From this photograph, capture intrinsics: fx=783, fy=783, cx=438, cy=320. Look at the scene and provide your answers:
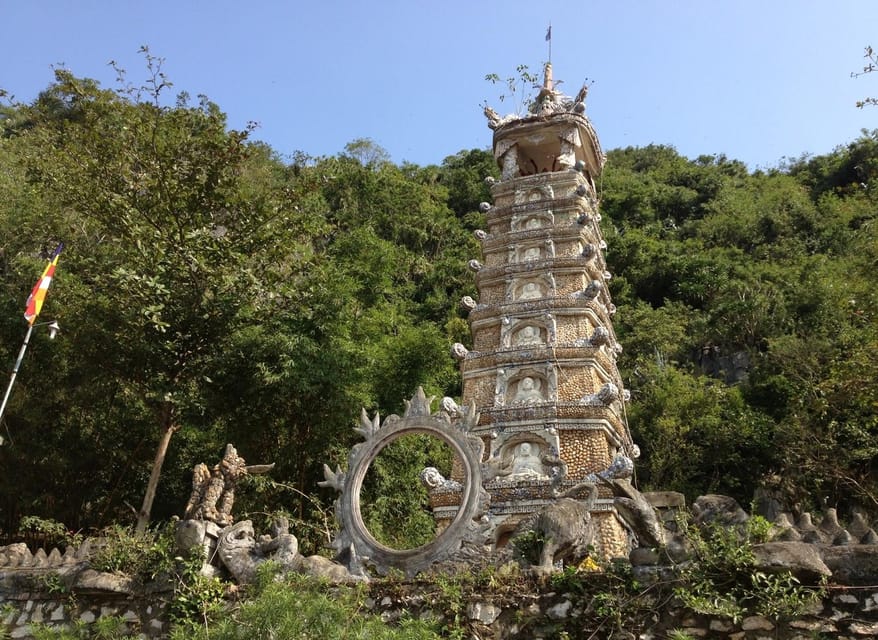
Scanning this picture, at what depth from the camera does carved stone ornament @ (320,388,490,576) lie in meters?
8.34

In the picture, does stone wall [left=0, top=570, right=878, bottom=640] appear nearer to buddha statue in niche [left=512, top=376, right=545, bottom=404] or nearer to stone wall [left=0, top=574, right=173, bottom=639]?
stone wall [left=0, top=574, right=173, bottom=639]

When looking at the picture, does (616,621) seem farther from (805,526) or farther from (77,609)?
(77,609)

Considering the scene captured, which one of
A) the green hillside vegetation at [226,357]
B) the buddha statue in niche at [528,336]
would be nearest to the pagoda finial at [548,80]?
the green hillside vegetation at [226,357]

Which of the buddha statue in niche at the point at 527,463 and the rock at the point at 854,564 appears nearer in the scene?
the rock at the point at 854,564

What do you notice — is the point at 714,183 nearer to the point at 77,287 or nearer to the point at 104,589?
the point at 77,287

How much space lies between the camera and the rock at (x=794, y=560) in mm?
6285

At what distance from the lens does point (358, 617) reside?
654 centimetres

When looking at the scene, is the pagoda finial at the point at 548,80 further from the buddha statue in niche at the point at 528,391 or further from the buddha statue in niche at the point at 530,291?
the buddha statue in niche at the point at 528,391

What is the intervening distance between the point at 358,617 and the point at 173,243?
8680 mm

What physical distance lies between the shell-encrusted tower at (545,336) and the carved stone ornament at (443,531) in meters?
0.29

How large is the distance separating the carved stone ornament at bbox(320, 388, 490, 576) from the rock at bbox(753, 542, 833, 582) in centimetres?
296

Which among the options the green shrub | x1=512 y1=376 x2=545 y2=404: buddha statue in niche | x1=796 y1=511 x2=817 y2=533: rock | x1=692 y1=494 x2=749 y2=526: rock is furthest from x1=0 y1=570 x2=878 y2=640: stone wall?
x1=512 y1=376 x2=545 y2=404: buddha statue in niche

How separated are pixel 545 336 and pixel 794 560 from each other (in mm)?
8130

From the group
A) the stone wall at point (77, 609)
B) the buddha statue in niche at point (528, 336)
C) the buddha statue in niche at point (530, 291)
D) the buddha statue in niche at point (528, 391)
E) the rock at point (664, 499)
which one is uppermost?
the buddha statue in niche at point (530, 291)
